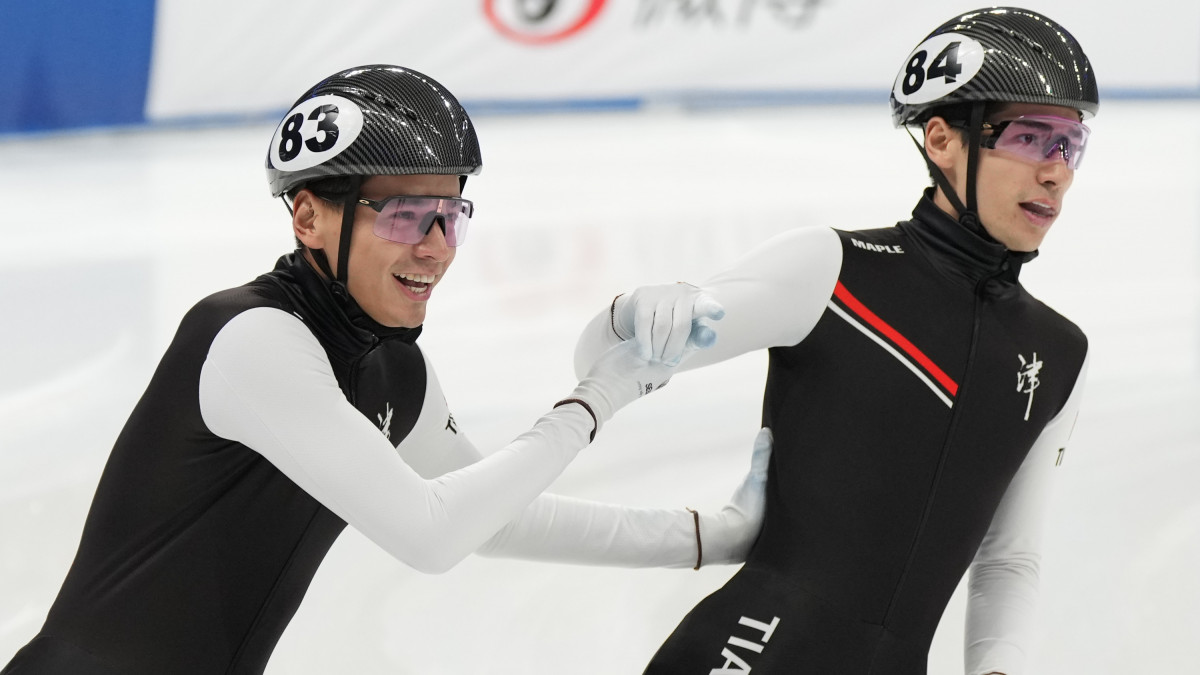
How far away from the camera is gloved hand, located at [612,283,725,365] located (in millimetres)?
2074

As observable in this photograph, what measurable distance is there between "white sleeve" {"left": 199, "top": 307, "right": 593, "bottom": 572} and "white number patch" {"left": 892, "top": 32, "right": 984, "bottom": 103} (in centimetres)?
103

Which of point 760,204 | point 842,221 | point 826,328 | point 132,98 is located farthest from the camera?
point 132,98

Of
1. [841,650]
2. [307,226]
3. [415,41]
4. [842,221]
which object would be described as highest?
[415,41]

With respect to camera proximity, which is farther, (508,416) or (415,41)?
(415,41)

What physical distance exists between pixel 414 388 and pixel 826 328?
2.17ft

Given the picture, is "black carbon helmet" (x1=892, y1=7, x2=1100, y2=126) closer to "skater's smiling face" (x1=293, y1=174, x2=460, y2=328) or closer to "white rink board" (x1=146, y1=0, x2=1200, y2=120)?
"skater's smiling face" (x1=293, y1=174, x2=460, y2=328)

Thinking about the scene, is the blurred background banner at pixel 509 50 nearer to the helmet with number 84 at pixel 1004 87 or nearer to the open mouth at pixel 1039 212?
the helmet with number 84 at pixel 1004 87

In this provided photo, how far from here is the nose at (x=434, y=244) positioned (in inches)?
79.5

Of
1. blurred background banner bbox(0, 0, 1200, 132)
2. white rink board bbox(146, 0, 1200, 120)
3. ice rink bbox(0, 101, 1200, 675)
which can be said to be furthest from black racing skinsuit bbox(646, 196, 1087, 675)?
white rink board bbox(146, 0, 1200, 120)

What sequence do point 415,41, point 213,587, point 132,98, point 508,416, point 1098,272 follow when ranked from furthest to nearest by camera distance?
point 415,41 < point 132,98 < point 1098,272 < point 508,416 < point 213,587

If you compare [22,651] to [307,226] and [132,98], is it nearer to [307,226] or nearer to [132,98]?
[307,226]

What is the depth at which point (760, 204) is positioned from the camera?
787 centimetres

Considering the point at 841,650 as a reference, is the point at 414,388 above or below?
above

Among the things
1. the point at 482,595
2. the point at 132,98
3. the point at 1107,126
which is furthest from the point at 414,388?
the point at 1107,126
